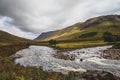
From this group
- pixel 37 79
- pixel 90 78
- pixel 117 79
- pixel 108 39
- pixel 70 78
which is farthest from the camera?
pixel 108 39

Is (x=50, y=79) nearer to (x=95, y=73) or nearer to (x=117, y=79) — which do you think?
(x=95, y=73)

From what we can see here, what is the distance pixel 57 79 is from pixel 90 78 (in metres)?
6.54

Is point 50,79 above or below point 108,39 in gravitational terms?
below

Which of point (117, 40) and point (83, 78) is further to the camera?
point (117, 40)

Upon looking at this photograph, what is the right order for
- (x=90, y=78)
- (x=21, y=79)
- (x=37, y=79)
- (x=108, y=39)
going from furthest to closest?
1. (x=108, y=39)
2. (x=90, y=78)
3. (x=37, y=79)
4. (x=21, y=79)

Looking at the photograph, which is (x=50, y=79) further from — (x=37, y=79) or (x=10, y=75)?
(x=10, y=75)

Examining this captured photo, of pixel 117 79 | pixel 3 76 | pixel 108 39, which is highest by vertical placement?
pixel 108 39

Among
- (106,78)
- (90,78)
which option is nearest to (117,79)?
(106,78)

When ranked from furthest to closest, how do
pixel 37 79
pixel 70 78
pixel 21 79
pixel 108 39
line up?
pixel 108 39 < pixel 70 78 < pixel 37 79 < pixel 21 79

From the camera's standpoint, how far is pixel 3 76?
13.8 metres

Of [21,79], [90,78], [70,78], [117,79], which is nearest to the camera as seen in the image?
[21,79]

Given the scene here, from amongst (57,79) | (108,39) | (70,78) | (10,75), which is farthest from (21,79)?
(108,39)

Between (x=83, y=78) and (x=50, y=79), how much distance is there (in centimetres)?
722

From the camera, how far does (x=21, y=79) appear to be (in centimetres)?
1356
